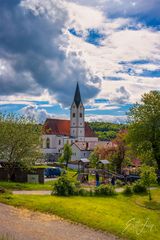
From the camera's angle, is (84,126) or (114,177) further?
(84,126)

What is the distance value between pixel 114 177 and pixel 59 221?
74.8ft

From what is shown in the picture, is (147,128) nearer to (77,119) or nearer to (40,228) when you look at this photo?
(40,228)

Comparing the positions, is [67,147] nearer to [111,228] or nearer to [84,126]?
[84,126]

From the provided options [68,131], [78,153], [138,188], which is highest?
[68,131]

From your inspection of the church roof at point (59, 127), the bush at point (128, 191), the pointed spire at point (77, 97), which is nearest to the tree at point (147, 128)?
the bush at point (128, 191)

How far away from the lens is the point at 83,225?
2072 cm

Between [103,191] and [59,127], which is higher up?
[59,127]

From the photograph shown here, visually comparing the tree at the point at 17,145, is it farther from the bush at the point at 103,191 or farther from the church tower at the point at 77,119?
the church tower at the point at 77,119

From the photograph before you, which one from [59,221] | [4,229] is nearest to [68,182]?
[59,221]

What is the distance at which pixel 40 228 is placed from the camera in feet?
63.3

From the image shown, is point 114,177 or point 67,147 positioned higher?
point 67,147

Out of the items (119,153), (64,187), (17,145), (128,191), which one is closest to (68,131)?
(119,153)
